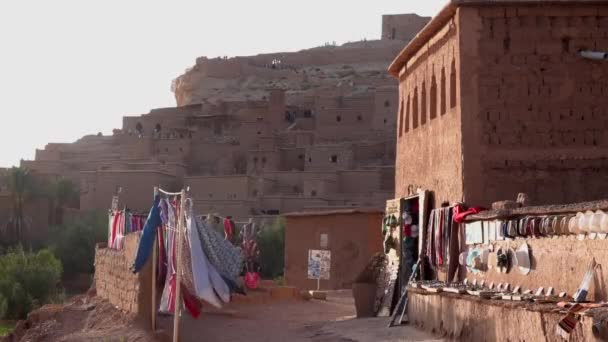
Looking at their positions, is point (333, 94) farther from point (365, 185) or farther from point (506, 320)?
point (506, 320)

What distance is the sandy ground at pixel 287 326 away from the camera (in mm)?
12498

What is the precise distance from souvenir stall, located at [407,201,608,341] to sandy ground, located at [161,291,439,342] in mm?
587

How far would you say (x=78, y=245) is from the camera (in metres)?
42.3

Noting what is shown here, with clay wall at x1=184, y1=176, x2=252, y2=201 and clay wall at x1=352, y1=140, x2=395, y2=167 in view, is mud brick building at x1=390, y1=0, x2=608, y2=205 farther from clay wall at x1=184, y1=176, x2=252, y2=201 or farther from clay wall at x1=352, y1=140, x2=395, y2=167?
clay wall at x1=352, y1=140, x2=395, y2=167

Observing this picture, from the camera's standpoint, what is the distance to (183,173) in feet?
164

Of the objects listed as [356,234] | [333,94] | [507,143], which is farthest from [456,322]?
[333,94]

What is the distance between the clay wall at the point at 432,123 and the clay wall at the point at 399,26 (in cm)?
5571

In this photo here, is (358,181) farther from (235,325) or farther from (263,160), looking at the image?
(235,325)

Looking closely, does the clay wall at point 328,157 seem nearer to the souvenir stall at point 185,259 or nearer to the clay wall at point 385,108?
the clay wall at point 385,108

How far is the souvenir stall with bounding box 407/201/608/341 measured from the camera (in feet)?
25.0

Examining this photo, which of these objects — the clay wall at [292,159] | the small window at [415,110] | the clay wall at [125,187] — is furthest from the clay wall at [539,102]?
the clay wall at [292,159]

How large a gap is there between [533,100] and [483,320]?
182 inches

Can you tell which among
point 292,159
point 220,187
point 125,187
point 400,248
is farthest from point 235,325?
point 292,159

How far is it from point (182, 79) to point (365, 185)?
102 ft
